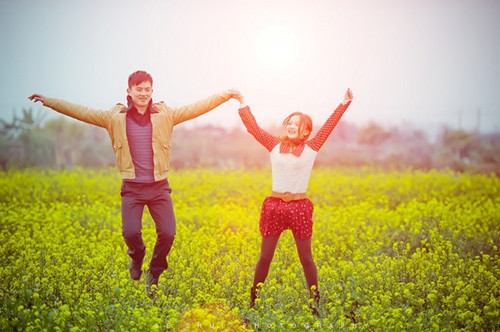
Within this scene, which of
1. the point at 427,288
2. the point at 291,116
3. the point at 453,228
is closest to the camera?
the point at 291,116

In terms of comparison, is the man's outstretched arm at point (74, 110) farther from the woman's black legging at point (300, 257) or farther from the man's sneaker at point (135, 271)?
the woman's black legging at point (300, 257)

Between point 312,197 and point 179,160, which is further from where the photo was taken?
point 179,160

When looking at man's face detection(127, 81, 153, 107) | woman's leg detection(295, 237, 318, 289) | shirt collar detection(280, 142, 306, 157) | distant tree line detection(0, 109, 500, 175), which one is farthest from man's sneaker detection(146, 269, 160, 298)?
distant tree line detection(0, 109, 500, 175)

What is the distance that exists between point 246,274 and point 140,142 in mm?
1934

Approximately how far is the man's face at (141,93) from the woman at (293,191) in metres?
0.91

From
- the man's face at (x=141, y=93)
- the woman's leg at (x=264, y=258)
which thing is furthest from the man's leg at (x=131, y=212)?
the woman's leg at (x=264, y=258)

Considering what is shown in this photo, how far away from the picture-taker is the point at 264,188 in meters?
13.7

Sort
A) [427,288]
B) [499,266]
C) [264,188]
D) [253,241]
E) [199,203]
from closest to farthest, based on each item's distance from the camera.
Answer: [427,288]
[499,266]
[253,241]
[199,203]
[264,188]

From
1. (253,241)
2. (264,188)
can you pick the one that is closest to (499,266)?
(253,241)

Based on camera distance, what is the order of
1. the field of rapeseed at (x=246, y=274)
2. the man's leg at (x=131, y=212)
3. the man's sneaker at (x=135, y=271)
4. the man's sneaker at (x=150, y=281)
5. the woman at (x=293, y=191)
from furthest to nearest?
1. the man's sneaker at (x=135, y=271)
2. the man's sneaker at (x=150, y=281)
3. the man's leg at (x=131, y=212)
4. the woman at (x=293, y=191)
5. the field of rapeseed at (x=246, y=274)

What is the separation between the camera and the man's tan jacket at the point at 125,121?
5.49 m

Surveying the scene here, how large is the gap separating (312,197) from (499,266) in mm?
5673

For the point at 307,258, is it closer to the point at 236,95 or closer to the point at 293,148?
the point at 293,148

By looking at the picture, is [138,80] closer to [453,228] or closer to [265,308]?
[265,308]
